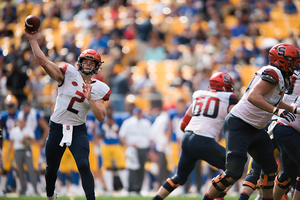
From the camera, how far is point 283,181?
5.45 metres

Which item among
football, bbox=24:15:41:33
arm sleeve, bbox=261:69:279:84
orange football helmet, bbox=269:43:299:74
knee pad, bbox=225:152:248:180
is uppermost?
football, bbox=24:15:41:33

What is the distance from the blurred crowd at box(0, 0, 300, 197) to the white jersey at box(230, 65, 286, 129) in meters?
4.91

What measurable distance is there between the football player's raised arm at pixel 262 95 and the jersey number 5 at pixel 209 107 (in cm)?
106

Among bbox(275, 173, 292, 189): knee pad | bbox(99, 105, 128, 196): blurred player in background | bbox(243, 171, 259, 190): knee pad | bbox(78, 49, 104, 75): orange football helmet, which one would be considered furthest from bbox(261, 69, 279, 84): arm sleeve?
bbox(99, 105, 128, 196): blurred player in background

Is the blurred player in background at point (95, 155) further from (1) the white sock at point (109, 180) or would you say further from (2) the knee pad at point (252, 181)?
(2) the knee pad at point (252, 181)

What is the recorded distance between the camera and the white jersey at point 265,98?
4.71 metres

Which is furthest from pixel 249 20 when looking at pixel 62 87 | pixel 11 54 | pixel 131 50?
pixel 62 87

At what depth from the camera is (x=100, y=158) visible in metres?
10.4

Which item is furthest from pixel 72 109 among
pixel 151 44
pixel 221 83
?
→ pixel 151 44

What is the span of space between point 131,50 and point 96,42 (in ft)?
4.15

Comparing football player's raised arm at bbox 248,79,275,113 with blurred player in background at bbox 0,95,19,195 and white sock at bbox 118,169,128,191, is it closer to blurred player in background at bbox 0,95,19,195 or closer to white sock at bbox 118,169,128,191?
white sock at bbox 118,169,128,191

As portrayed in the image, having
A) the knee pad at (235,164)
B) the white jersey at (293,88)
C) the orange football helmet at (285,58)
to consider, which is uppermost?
the orange football helmet at (285,58)

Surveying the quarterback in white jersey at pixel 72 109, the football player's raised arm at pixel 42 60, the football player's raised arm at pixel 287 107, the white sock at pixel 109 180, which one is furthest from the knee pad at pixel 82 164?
the white sock at pixel 109 180

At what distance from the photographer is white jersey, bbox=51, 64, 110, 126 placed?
536cm
